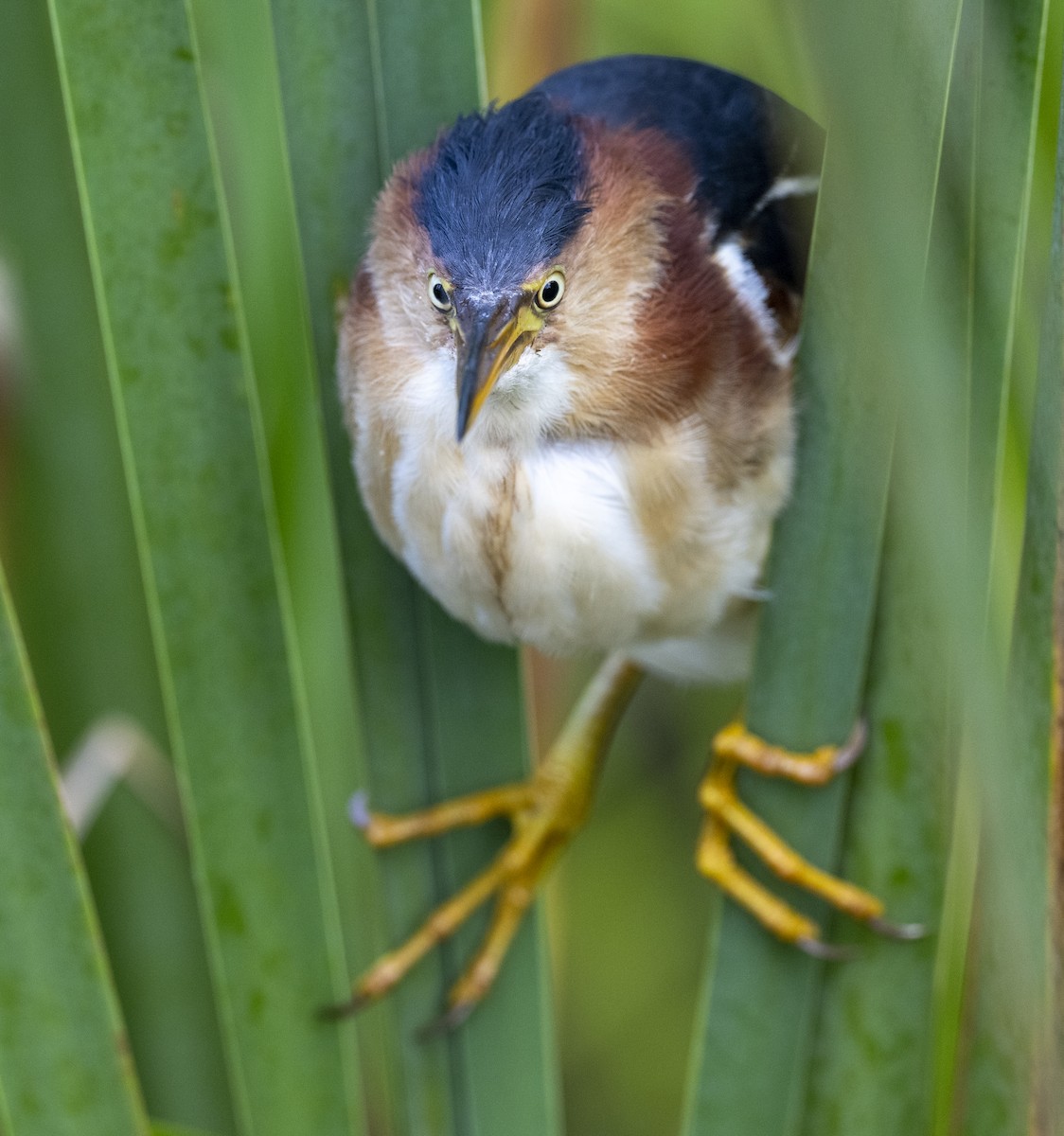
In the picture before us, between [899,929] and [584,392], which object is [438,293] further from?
[899,929]

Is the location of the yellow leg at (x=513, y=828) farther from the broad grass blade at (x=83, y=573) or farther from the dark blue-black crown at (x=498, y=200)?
the dark blue-black crown at (x=498, y=200)

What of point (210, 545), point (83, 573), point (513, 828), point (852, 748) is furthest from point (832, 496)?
point (83, 573)

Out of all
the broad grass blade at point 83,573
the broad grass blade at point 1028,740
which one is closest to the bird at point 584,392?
the broad grass blade at point 1028,740

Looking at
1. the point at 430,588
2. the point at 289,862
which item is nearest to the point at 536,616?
the point at 430,588

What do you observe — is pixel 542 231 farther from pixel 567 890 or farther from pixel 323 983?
pixel 567 890

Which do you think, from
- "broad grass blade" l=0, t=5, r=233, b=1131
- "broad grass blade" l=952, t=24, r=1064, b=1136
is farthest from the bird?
"broad grass blade" l=0, t=5, r=233, b=1131
